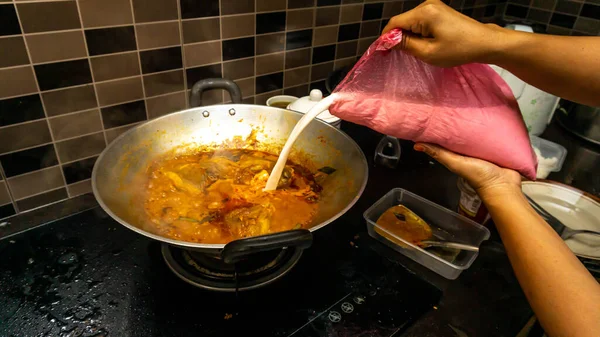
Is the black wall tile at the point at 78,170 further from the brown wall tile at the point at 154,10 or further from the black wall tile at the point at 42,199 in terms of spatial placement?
the brown wall tile at the point at 154,10

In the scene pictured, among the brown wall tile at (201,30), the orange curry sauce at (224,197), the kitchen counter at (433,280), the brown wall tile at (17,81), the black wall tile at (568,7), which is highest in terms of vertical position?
the black wall tile at (568,7)

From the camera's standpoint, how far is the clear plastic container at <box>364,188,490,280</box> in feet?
3.09

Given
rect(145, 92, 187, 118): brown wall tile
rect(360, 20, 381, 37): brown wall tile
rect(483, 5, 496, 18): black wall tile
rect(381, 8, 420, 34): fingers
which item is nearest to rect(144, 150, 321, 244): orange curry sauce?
rect(145, 92, 187, 118): brown wall tile

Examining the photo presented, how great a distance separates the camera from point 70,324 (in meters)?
0.78

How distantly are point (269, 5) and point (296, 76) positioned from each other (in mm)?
286

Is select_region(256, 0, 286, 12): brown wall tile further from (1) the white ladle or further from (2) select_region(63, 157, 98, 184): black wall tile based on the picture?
(2) select_region(63, 157, 98, 184): black wall tile

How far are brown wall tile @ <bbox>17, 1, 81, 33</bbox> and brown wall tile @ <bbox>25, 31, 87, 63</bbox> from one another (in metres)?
0.02

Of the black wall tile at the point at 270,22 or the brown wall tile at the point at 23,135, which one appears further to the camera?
the black wall tile at the point at 270,22

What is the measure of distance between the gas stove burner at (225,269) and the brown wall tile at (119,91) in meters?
0.43

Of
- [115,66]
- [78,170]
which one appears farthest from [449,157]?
[78,170]

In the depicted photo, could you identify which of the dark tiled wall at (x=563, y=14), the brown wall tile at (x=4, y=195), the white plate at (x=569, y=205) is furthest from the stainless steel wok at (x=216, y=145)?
the dark tiled wall at (x=563, y=14)

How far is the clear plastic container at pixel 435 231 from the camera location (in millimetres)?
940

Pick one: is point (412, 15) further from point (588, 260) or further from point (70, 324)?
point (70, 324)

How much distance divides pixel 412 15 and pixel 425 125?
0.69 ft
